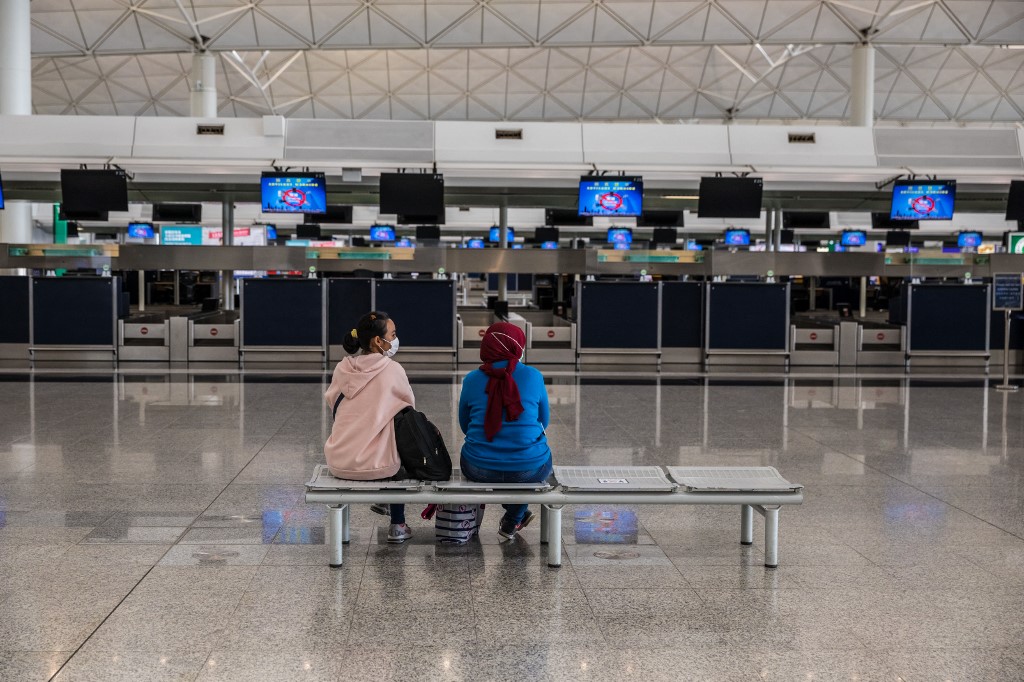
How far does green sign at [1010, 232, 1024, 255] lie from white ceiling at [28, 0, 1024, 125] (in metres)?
6.39

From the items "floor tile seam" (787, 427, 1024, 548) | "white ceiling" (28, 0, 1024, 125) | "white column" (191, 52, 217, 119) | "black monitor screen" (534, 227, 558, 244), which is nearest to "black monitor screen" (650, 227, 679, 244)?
"black monitor screen" (534, 227, 558, 244)

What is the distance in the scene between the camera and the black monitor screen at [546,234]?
35.3 metres

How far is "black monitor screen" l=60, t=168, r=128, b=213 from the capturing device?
18.1 m

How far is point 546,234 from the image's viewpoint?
35.8 m

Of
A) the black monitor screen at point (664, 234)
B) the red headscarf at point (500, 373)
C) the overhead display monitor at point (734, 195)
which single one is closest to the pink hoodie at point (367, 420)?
the red headscarf at point (500, 373)

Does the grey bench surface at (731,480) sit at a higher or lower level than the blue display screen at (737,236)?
lower

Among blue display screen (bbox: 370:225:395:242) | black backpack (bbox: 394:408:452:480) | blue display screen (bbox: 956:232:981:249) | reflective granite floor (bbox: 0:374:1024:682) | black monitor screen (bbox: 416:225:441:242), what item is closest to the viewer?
reflective granite floor (bbox: 0:374:1024:682)

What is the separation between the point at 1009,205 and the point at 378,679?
18.8 m

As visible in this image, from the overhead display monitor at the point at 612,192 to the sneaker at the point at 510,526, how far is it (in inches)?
525

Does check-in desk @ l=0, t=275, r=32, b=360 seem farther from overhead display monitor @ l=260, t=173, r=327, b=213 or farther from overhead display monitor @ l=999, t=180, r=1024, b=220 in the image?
overhead display monitor @ l=999, t=180, r=1024, b=220

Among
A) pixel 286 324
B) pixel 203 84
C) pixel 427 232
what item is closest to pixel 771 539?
pixel 286 324

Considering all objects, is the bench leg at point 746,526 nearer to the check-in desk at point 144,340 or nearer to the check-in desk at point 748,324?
the check-in desk at point 748,324

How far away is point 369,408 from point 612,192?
13.8 meters

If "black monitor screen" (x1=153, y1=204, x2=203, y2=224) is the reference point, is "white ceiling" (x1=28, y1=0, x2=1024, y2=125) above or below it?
above
